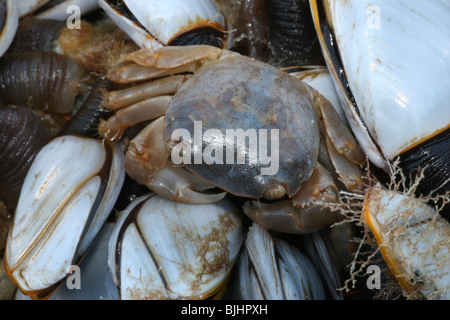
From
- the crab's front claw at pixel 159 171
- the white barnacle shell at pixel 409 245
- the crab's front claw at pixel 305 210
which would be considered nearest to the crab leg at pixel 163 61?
the crab's front claw at pixel 159 171

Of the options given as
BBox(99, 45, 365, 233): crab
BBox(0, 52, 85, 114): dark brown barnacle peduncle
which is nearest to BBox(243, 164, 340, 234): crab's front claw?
BBox(99, 45, 365, 233): crab

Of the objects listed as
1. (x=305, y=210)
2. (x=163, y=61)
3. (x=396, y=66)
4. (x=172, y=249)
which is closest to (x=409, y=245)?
(x=305, y=210)

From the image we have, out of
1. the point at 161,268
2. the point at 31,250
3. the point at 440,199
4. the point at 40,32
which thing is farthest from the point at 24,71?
the point at 440,199

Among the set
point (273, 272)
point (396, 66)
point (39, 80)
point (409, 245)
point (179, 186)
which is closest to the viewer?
point (409, 245)

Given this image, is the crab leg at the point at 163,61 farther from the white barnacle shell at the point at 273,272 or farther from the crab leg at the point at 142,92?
the white barnacle shell at the point at 273,272

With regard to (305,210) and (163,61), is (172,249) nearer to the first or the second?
(305,210)

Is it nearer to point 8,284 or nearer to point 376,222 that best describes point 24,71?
point 8,284
